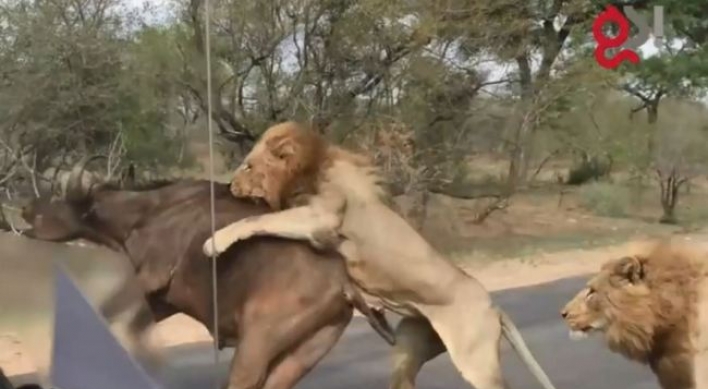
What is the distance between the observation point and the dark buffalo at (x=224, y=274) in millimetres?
1680

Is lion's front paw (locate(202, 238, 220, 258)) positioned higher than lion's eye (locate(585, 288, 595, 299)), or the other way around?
lion's front paw (locate(202, 238, 220, 258))

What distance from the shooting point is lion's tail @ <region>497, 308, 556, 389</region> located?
1760 millimetres

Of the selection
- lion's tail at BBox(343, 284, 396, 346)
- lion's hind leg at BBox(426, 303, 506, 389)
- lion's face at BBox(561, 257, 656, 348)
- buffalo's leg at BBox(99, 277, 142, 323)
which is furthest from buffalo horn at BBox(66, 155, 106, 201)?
lion's face at BBox(561, 257, 656, 348)

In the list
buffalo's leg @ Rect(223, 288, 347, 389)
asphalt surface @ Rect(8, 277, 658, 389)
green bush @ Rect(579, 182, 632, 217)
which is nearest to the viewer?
buffalo's leg @ Rect(223, 288, 347, 389)

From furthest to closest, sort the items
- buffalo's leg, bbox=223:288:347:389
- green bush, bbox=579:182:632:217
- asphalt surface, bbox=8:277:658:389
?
green bush, bbox=579:182:632:217, asphalt surface, bbox=8:277:658:389, buffalo's leg, bbox=223:288:347:389

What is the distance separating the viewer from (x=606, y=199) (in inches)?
74.8

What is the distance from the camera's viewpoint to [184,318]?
1750 millimetres

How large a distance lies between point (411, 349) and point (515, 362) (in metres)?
0.14

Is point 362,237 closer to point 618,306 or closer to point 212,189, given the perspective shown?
point 212,189

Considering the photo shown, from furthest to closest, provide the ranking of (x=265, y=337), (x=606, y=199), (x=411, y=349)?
(x=606, y=199) → (x=411, y=349) → (x=265, y=337)

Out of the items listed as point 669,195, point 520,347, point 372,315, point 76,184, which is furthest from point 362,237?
point 669,195

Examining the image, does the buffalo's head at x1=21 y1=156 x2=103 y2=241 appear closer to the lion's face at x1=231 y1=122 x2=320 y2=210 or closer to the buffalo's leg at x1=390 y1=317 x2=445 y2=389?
the lion's face at x1=231 y1=122 x2=320 y2=210

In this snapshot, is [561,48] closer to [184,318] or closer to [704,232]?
[704,232]

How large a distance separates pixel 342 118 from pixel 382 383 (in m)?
0.37
